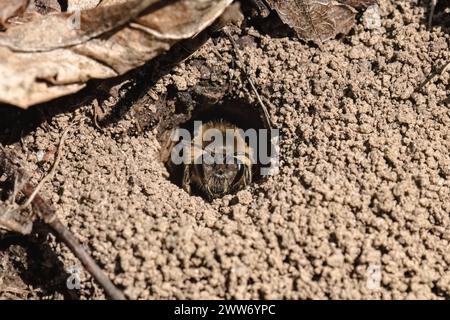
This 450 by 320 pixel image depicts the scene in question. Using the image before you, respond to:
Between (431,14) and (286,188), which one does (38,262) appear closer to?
(286,188)

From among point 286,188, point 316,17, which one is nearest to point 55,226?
point 286,188

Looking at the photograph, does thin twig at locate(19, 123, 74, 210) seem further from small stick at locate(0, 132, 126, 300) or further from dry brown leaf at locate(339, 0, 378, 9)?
dry brown leaf at locate(339, 0, 378, 9)

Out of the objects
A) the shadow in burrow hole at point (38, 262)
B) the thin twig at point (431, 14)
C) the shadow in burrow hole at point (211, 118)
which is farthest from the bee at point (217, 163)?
the thin twig at point (431, 14)

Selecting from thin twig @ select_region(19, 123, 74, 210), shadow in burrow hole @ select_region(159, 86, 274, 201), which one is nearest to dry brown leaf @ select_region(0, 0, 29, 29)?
thin twig @ select_region(19, 123, 74, 210)
